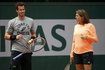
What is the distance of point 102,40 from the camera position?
963cm

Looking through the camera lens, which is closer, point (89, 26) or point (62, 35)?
point (89, 26)

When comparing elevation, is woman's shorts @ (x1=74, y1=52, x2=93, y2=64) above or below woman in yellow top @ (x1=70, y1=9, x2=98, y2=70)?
below

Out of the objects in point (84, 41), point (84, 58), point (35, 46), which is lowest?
point (84, 58)

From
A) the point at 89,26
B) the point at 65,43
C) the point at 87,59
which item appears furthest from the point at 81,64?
the point at 65,43

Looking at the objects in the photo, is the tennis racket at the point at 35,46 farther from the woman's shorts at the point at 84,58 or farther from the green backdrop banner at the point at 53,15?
the green backdrop banner at the point at 53,15

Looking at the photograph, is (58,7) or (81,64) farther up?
(58,7)

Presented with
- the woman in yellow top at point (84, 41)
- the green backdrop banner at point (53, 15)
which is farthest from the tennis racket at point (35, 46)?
the green backdrop banner at point (53, 15)

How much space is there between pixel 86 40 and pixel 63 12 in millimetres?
2064

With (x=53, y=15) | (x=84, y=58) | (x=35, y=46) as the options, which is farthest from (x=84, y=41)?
(x=53, y=15)

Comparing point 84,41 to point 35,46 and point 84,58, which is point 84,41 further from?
point 35,46

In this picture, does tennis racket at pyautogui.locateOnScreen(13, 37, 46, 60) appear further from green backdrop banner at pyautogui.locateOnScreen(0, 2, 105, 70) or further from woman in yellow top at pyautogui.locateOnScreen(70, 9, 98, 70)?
green backdrop banner at pyautogui.locateOnScreen(0, 2, 105, 70)

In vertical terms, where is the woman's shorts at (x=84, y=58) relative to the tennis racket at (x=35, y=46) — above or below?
below

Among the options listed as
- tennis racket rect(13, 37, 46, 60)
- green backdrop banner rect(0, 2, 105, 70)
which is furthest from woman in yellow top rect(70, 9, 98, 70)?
green backdrop banner rect(0, 2, 105, 70)

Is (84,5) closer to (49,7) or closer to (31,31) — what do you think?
(49,7)
